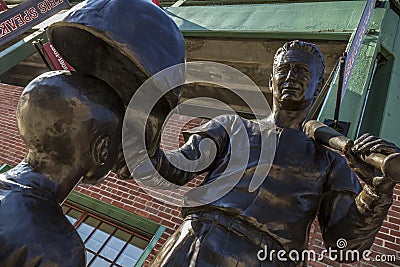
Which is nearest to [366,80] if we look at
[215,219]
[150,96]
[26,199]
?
[215,219]

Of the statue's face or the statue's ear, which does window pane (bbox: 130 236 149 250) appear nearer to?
the statue's face

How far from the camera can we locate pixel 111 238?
4.00 m

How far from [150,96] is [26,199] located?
0.38m

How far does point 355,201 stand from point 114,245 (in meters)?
3.09

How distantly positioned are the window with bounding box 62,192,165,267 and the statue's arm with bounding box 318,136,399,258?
A: 8.11ft

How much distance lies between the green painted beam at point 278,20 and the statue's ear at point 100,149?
456cm

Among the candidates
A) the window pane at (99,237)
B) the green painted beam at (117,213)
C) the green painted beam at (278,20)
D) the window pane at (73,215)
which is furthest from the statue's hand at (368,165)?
the green painted beam at (278,20)

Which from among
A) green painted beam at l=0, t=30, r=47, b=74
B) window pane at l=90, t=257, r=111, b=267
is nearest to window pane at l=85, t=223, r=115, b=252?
window pane at l=90, t=257, r=111, b=267

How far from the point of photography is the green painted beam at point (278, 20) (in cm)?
514

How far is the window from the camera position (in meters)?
3.77

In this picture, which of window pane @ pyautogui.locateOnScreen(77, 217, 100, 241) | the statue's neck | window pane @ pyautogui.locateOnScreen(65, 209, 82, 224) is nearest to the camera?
the statue's neck

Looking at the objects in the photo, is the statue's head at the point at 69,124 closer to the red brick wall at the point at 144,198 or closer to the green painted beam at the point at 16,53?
the red brick wall at the point at 144,198

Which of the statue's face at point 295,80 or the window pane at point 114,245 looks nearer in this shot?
the statue's face at point 295,80

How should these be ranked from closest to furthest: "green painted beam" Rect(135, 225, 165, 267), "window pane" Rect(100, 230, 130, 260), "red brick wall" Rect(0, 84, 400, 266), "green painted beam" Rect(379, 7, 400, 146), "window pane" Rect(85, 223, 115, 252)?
"red brick wall" Rect(0, 84, 400, 266) → "green painted beam" Rect(135, 225, 165, 267) → "window pane" Rect(100, 230, 130, 260) → "window pane" Rect(85, 223, 115, 252) → "green painted beam" Rect(379, 7, 400, 146)
